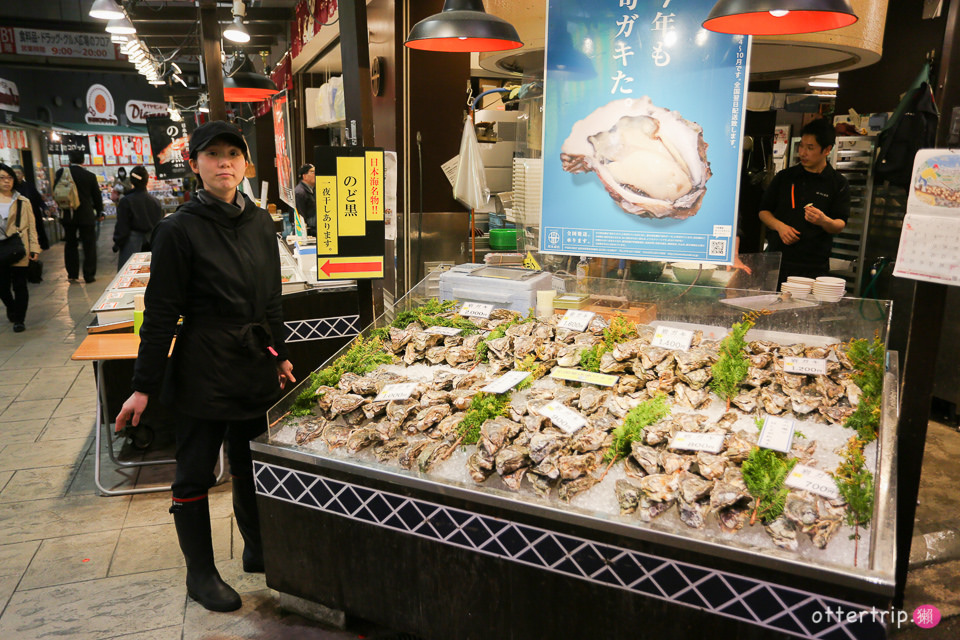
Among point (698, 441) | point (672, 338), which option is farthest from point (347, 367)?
point (698, 441)

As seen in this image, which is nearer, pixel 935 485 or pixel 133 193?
pixel 935 485

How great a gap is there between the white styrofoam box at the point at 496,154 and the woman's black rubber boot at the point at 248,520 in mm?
4131

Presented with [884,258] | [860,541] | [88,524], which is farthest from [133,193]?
[860,541]

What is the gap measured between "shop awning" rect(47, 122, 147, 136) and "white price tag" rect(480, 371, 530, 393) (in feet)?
64.1

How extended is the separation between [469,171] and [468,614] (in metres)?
3.92

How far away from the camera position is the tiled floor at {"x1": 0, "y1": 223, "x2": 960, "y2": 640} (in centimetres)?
282

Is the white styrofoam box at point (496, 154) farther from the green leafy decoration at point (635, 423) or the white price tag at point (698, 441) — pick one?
the white price tag at point (698, 441)

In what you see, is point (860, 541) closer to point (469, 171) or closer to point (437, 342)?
point (437, 342)

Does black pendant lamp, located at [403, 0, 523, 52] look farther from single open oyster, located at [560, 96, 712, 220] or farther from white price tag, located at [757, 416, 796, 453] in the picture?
white price tag, located at [757, 416, 796, 453]

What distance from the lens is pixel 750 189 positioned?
7.98 m

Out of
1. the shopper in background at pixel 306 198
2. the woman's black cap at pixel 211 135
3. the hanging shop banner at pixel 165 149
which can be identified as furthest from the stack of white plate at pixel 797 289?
the hanging shop banner at pixel 165 149

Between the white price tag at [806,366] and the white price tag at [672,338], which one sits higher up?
the white price tag at [672,338]

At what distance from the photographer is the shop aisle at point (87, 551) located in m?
2.81

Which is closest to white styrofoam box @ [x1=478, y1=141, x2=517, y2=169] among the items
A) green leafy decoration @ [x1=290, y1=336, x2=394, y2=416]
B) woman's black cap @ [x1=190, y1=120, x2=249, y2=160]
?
green leafy decoration @ [x1=290, y1=336, x2=394, y2=416]
